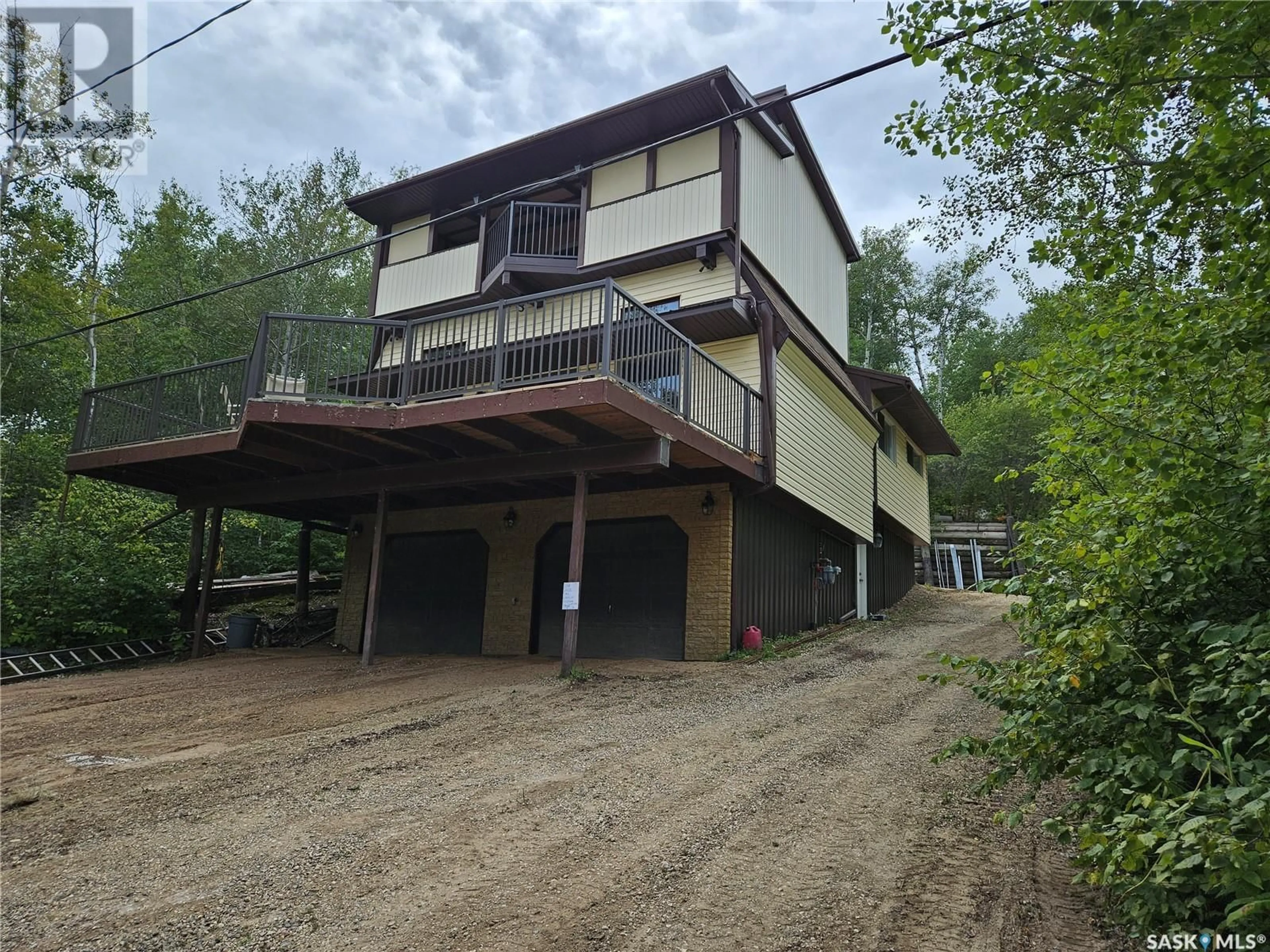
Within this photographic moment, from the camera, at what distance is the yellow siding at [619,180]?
40.9 feet

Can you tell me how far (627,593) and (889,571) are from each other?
9263 millimetres

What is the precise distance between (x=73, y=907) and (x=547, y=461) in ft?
20.7

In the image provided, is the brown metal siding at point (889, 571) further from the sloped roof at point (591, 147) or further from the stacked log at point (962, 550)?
the sloped roof at point (591, 147)

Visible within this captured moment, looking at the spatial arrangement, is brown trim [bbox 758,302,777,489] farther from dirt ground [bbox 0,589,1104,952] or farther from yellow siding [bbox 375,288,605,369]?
dirt ground [bbox 0,589,1104,952]

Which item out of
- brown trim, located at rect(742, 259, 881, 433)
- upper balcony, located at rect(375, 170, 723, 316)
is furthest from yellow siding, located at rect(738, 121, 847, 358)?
upper balcony, located at rect(375, 170, 723, 316)

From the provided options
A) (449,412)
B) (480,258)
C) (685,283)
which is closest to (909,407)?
(685,283)

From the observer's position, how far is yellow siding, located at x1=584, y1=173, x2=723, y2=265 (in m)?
11.4

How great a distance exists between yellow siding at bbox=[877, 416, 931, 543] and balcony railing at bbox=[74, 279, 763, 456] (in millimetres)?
7178

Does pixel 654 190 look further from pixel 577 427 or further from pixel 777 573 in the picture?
pixel 777 573

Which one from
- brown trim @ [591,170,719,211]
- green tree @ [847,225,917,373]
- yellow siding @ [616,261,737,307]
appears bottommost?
yellow siding @ [616,261,737,307]

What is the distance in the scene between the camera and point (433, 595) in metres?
13.7

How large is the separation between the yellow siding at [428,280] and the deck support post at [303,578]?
4.97 meters

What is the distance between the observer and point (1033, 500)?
81.0 ft

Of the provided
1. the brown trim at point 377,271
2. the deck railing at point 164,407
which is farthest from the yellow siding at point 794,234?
the deck railing at point 164,407
